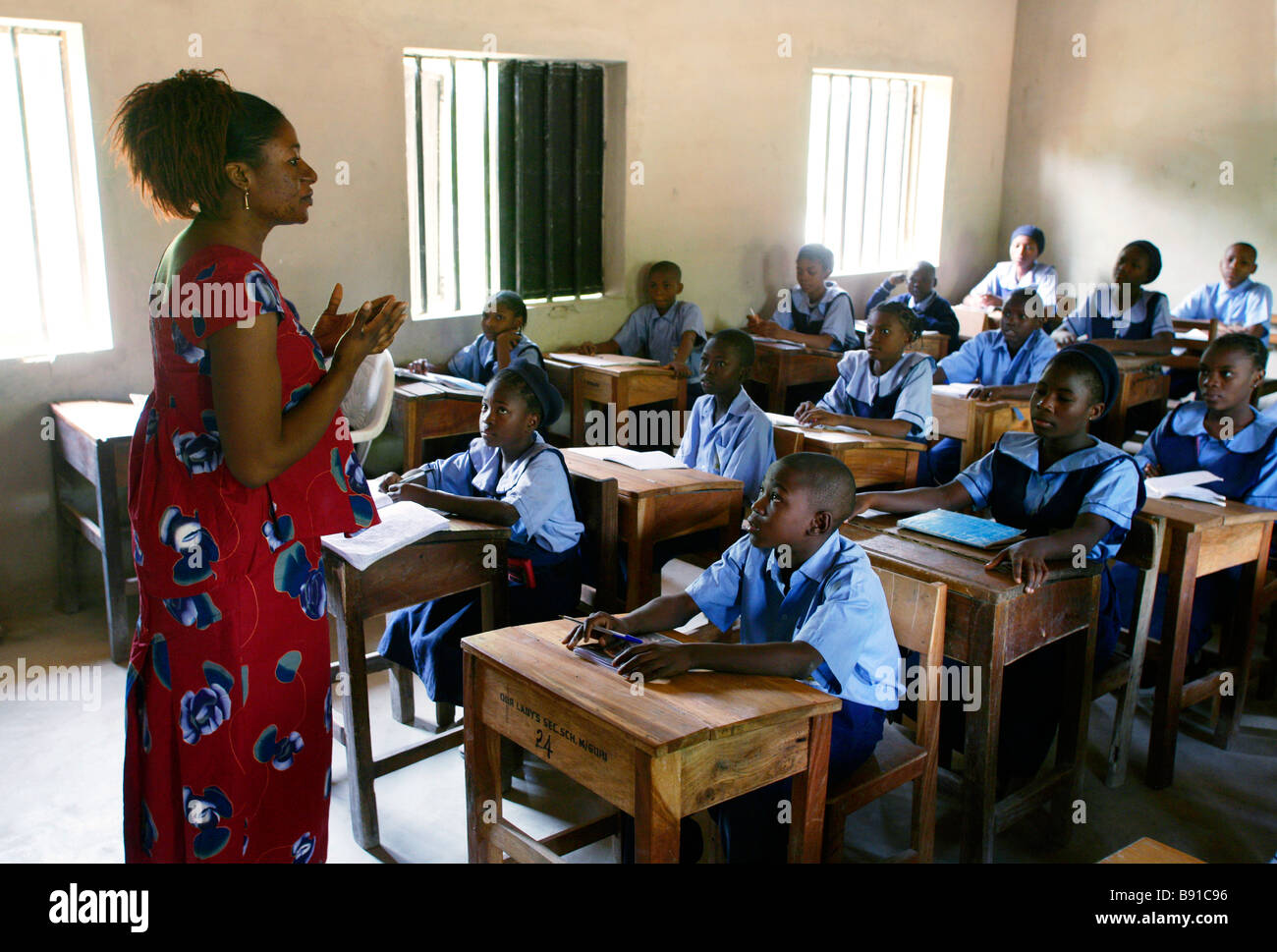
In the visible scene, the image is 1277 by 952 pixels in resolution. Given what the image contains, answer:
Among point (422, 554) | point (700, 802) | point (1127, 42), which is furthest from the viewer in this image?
point (1127, 42)

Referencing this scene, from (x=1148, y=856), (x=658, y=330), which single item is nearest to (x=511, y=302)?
(x=658, y=330)

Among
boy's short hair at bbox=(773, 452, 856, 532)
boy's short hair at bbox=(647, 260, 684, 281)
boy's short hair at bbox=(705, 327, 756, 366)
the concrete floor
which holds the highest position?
boy's short hair at bbox=(647, 260, 684, 281)

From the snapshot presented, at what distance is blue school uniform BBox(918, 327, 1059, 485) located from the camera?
459cm

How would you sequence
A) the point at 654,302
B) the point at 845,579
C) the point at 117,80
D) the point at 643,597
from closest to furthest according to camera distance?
the point at 845,579 < the point at 643,597 < the point at 117,80 < the point at 654,302

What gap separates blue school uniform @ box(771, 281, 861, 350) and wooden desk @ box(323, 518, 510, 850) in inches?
135

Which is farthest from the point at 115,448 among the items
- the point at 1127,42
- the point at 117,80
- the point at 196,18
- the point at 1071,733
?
the point at 1127,42

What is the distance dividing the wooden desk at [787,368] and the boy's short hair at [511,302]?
118 cm

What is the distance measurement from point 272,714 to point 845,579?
1026 millimetres

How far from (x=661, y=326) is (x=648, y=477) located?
2.52 meters

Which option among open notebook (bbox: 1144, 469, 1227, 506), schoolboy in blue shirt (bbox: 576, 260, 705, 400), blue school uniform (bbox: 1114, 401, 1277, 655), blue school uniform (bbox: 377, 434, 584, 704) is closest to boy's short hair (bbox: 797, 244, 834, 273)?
schoolboy in blue shirt (bbox: 576, 260, 705, 400)

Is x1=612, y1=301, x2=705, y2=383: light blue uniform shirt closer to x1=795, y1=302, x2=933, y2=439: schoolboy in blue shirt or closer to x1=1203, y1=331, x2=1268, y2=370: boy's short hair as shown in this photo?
x1=795, y1=302, x2=933, y2=439: schoolboy in blue shirt

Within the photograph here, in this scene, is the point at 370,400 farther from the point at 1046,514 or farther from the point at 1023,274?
the point at 1023,274

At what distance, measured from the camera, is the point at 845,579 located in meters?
2.03

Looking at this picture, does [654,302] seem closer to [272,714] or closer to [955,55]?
[955,55]
